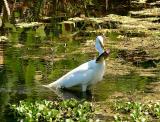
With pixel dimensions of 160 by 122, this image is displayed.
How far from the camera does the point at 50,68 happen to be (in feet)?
37.8

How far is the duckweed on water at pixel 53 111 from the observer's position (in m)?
8.07

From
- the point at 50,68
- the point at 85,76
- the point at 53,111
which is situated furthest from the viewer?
the point at 50,68

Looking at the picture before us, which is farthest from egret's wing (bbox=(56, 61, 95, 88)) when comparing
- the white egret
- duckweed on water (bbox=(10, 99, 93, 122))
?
duckweed on water (bbox=(10, 99, 93, 122))

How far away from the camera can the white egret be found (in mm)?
9852

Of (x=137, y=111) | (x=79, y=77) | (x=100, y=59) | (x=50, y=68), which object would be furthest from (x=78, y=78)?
(x=137, y=111)

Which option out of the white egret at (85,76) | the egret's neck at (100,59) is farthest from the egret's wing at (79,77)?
the egret's neck at (100,59)

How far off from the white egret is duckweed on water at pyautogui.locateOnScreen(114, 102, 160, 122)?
1.22 metres

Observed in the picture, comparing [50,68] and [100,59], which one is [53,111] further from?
[50,68]

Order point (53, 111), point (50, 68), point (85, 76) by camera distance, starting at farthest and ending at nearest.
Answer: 1. point (50, 68)
2. point (85, 76)
3. point (53, 111)

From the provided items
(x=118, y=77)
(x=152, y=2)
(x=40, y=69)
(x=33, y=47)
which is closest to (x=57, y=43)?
(x=33, y=47)

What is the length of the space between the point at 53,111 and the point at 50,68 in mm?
3428

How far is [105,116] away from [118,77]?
245 cm

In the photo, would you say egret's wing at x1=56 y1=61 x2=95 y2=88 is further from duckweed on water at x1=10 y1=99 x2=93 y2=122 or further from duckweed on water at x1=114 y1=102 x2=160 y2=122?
duckweed on water at x1=114 y1=102 x2=160 y2=122

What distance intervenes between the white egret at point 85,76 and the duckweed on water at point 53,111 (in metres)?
1.03
